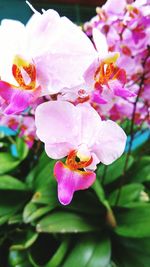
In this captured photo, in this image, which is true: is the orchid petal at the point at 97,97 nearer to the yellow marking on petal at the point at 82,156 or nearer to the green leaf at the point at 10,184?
the yellow marking on petal at the point at 82,156

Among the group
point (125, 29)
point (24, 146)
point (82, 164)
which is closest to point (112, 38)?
point (125, 29)

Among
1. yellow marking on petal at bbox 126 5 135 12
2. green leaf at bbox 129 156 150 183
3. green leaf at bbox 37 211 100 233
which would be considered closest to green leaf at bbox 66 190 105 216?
green leaf at bbox 37 211 100 233

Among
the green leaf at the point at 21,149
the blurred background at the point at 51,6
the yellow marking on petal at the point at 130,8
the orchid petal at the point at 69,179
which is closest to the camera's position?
the orchid petal at the point at 69,179

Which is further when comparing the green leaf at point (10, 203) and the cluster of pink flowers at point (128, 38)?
the green leaf at point (10, 203)

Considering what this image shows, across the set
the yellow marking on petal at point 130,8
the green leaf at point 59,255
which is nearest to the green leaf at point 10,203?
the green leaf at point 59,255

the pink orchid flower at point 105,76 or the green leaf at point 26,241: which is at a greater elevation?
the pink orchid flower at point 105,76

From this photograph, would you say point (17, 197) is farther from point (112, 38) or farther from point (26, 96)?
point (26, 96)

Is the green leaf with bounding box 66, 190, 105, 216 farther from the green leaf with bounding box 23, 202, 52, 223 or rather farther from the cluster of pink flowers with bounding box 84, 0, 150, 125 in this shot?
the cluster of pink flowers with bounding box 84, 0, 150, 125
